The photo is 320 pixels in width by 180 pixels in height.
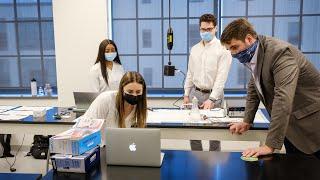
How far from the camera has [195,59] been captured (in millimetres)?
3047

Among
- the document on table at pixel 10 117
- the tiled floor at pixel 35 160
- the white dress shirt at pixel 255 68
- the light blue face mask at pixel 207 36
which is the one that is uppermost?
the light blue face mask at pixel 207 36

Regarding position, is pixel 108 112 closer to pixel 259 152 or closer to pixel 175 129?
pixel 175 129

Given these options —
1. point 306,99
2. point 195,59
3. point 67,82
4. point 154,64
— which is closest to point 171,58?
point 154,64

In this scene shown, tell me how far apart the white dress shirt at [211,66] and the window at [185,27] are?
0.94m

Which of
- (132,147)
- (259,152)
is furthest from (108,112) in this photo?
(259,152)

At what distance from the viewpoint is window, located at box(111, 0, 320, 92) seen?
3.85 metres

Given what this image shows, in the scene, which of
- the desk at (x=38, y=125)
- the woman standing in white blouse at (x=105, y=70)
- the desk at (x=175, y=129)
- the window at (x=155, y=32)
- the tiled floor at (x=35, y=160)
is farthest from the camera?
the window at (x=155, y=32)

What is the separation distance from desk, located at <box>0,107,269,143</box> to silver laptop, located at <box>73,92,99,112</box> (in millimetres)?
100

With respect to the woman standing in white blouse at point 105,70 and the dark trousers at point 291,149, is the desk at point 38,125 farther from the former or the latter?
the dark trousers at point 291,149

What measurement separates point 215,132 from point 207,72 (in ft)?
2.91

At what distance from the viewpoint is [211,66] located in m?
2.96

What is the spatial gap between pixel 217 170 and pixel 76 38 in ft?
9.09

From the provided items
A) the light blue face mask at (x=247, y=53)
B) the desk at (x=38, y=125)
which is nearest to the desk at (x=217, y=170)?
the light blue face mask at (x=247, y=53)

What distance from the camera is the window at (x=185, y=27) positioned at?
3846 mm
